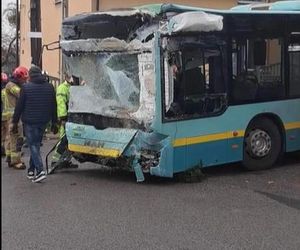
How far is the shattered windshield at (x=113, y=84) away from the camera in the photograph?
8.23 m

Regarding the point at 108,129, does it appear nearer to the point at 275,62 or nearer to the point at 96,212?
the point at 96,212

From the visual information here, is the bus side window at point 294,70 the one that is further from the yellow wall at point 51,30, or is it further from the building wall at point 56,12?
the yellow wall at point 51,30

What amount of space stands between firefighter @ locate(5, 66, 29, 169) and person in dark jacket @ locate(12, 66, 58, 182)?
0.88 m

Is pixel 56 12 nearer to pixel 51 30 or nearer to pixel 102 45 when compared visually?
pixel 51 30

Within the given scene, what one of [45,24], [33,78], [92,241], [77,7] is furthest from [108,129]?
[45,24]

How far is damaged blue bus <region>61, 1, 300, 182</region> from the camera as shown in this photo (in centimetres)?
821

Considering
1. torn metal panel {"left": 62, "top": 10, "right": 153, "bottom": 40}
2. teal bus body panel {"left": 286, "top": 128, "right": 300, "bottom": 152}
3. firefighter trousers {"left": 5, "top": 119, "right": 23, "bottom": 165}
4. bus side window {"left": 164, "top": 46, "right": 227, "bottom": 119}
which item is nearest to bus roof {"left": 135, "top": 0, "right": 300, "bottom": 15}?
torn metal panel {"left": 62, "top": 10, "right": 153, "bottom": 40}

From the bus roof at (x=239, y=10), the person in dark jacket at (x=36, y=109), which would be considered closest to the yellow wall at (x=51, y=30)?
the bus roof at (x=239, y=10)

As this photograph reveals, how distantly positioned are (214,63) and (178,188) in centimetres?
185

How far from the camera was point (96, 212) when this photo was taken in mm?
6844

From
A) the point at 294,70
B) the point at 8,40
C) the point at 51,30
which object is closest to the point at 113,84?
the point at 294,70

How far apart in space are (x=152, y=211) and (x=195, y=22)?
275 centimetres

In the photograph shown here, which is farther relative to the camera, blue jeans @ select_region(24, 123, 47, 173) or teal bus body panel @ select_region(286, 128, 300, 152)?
teal bus body panel @ select_region(286, 128, 300, 152)

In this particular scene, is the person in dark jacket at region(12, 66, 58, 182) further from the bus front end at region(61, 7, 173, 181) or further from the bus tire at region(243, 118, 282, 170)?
the bus tire at region(243, 118, 282, 170)
